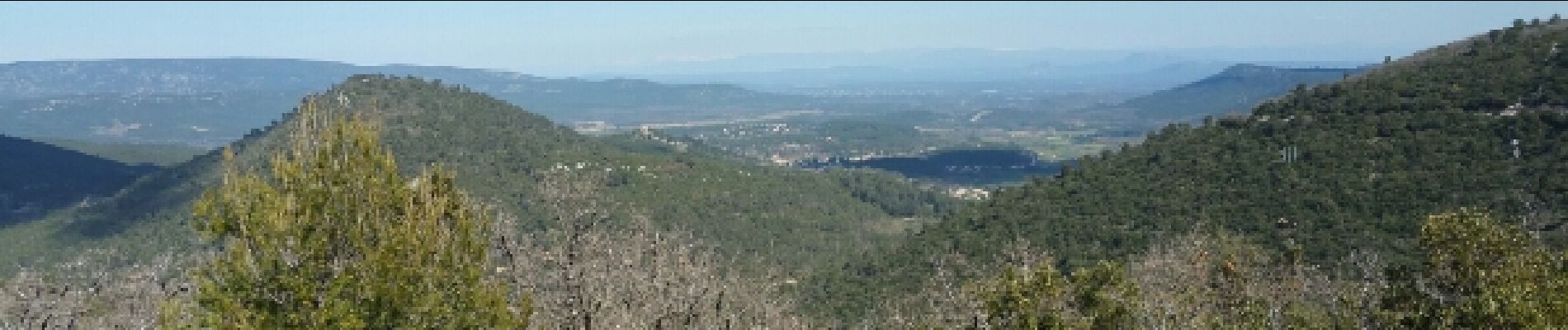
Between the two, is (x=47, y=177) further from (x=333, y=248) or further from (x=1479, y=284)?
(x=1479, y=284)

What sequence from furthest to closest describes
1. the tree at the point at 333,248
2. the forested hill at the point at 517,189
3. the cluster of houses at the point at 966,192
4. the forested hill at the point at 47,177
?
the cluster of houses at the point at 966,192, the forested hill at the point at 47,177, the forested hill at the point at 517,189, the tree at the point at 333,248

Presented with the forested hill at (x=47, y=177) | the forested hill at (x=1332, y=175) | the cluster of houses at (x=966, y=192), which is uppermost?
the forested hill at (x=1332, y=175)

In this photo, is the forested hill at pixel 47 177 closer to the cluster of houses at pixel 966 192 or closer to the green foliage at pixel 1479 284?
the cluster of houses at pixel 966 192

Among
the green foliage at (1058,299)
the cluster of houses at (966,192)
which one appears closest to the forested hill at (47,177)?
the cluster of houses at (966,192)

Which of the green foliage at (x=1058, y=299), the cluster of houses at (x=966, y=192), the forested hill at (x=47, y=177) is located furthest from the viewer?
the cluster of houses at (x=966, y=192)

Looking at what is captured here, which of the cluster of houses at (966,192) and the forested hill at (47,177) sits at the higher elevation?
the forested hill at (47,177)

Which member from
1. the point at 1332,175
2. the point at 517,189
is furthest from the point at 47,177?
the point at 1332,175

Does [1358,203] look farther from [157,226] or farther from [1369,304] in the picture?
[157,226]
